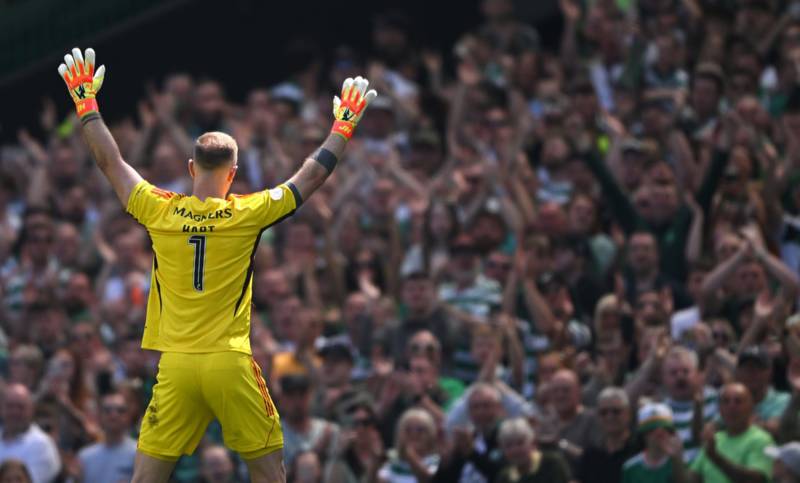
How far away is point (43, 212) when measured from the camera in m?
17.8

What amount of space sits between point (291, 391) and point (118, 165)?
15.4 feet

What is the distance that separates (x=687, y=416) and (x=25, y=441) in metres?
5.38

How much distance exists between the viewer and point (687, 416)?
1295 cm

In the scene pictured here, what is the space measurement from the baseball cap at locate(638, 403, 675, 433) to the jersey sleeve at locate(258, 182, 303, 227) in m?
3.89

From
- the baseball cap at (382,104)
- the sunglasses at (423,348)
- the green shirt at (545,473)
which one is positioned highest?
the baseball cap at (382,104)

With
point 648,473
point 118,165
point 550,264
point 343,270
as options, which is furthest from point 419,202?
point 118,165

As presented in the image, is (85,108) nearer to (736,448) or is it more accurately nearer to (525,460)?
(525,460)

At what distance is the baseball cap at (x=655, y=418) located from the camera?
1222 cm

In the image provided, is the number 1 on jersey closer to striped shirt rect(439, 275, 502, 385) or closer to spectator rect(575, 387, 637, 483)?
spectator rect(575, 387, 637, 483)

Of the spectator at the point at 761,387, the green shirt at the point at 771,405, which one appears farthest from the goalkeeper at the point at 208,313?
the green shirt at the point at 771,405

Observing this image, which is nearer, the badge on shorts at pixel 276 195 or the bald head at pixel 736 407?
the badge on shorts at pixel 276 195

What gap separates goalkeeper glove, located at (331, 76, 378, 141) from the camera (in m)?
9.70

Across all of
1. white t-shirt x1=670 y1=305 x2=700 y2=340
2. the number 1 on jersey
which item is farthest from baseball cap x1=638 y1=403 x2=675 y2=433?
the number 1 on jersey

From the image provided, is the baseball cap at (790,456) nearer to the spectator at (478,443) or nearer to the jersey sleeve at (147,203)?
the spectator at (478,443)
